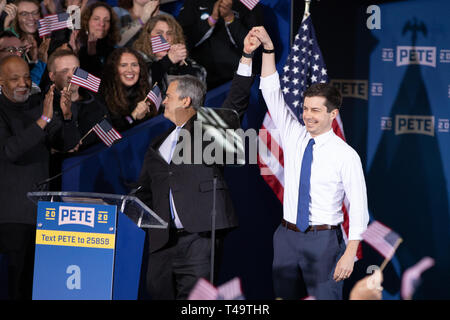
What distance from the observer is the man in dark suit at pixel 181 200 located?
465cm

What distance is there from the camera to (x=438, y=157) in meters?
5.75

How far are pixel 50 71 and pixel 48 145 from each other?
80cm

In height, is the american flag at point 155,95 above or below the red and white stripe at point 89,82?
below

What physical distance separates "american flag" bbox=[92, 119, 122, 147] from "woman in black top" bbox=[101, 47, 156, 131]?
248 mm

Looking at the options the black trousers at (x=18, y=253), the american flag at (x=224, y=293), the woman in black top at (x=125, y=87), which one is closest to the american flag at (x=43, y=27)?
the woman in black top at (x=125, y=87)

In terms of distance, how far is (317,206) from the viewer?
463cm

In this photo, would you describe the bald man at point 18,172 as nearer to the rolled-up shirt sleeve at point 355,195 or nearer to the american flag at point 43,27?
the american flag at point 43,27

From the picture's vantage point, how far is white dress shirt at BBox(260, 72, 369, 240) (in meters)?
4.46

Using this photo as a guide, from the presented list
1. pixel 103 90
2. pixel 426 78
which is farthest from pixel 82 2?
pixel 426 78

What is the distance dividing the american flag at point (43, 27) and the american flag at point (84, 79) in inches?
30.3

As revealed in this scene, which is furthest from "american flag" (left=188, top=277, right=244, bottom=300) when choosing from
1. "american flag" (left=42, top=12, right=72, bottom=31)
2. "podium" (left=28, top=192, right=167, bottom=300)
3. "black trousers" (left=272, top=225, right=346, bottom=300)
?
"american flag" (left=42, top=12, right=72, bottom=31)

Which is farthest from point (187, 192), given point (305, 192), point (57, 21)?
point (57, 21)

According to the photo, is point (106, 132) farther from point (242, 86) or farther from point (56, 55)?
point (242, 86)

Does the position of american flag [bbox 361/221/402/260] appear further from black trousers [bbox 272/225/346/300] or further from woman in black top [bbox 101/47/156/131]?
woman in black top [bbox 101/47/156/131]
